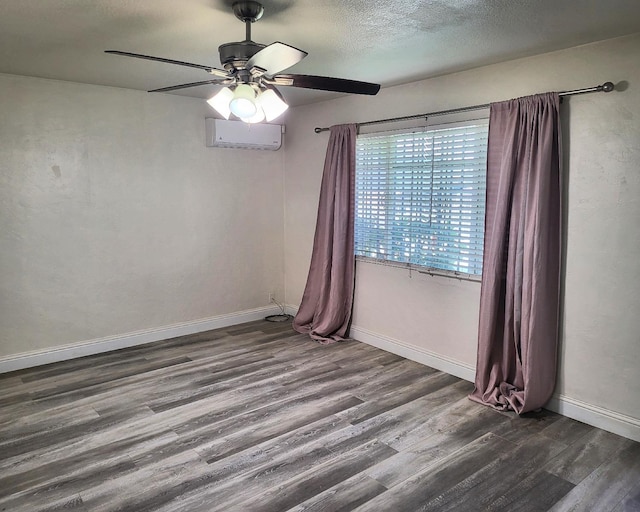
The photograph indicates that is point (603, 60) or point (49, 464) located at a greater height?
point (603, 60)

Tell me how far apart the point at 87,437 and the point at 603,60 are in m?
3.84

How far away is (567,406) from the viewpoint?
124 inches

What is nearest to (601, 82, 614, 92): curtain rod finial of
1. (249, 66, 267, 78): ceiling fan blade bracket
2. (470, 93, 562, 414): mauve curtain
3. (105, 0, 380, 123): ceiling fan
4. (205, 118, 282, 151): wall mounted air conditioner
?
(470, 93, 562, 414): mauve curtain

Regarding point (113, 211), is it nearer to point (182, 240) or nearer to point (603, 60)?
point (182, 240)

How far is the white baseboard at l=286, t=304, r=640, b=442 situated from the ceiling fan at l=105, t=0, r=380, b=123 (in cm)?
233

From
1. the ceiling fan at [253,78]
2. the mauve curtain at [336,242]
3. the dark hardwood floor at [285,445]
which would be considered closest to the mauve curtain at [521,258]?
the dark hardwood floor at [285,445]

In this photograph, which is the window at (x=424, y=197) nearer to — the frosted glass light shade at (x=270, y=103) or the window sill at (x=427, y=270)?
the window sill at (x=427, y=270)

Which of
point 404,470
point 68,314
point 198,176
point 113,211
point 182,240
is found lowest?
point 404,470

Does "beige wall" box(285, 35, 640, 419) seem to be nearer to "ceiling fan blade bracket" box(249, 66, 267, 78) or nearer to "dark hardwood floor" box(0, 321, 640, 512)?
"dark hardwood floor" box(0, 321, 640, 512)

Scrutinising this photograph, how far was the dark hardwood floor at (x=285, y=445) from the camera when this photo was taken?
7.66ft

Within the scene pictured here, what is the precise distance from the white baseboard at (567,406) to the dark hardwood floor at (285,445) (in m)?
0.06

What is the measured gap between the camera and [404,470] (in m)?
2.56

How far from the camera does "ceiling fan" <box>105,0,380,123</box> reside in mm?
2105

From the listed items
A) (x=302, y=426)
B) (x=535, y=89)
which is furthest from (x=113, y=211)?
(x=535, y=89)
